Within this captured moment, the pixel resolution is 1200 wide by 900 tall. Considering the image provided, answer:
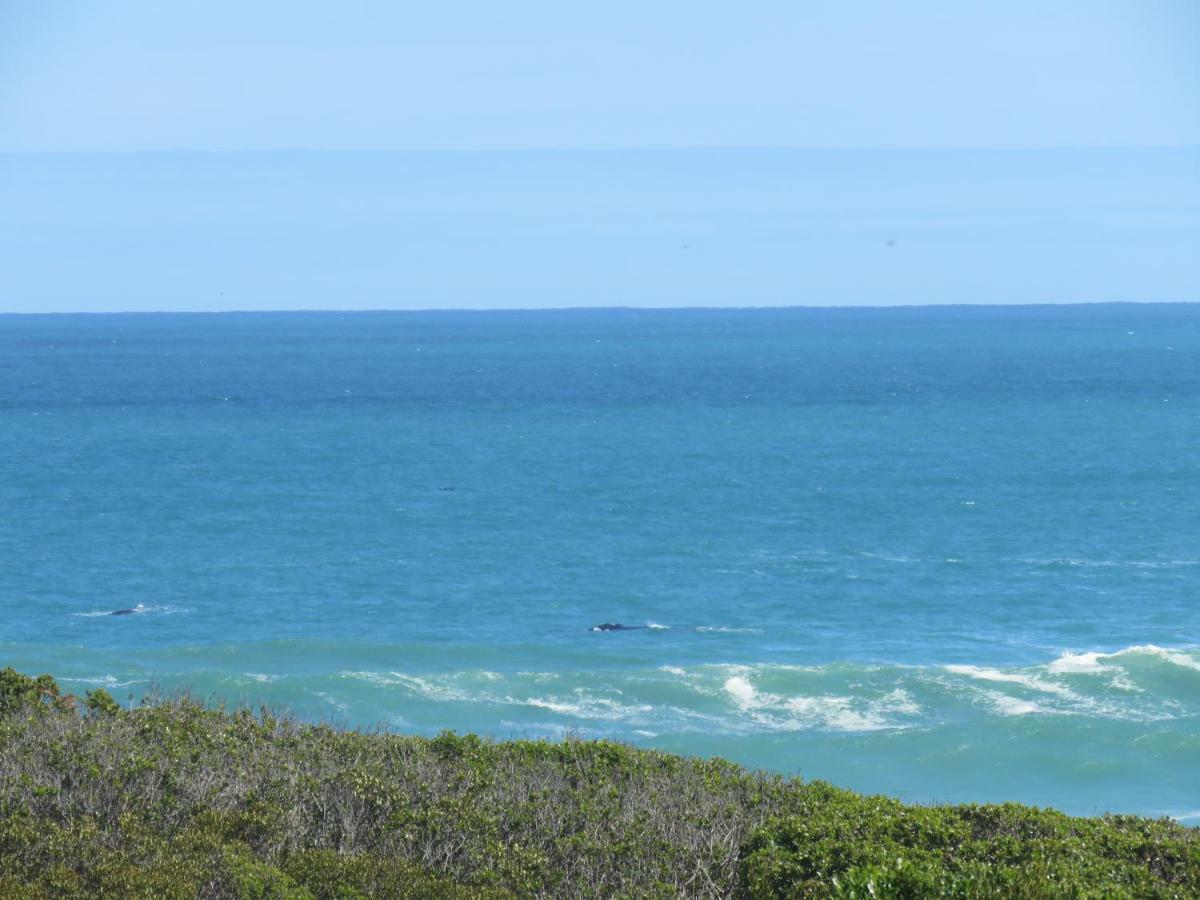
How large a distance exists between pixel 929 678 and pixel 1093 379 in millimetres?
124773

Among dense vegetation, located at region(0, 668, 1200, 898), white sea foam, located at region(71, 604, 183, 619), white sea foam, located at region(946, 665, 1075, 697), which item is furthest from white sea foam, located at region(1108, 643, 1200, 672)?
white sea foam, located at region(71, 604, 183, 619)

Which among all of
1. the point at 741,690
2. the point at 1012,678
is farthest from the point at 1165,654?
the point at 741,690

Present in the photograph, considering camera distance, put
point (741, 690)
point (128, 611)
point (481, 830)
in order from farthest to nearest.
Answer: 1. point (128, 611)
2. point (741, 690)
3. point (481, 830)

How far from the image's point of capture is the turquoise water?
3612 cm

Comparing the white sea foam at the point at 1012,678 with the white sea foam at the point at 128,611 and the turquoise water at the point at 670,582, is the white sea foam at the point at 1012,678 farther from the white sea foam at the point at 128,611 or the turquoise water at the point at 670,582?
the white sea foam at the point at 128,611

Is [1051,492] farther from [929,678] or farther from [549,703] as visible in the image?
[549,703]

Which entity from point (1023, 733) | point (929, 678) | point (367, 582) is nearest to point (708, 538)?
point (367, 582)

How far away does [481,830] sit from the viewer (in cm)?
1623

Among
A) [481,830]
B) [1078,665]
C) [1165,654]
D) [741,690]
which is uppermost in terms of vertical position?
[481,830]

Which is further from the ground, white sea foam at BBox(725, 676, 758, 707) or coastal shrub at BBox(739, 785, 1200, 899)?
coastal shrub at BBox(739, 785, 1200, 899)

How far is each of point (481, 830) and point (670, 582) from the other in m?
36.6

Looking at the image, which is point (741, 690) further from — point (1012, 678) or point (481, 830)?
point (481, 830)

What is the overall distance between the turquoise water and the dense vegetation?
14914mm

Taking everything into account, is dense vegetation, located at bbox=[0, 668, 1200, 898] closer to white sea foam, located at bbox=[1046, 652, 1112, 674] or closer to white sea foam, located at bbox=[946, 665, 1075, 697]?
white sea foam, located at bbox=[946, 665, 1075, 697]
